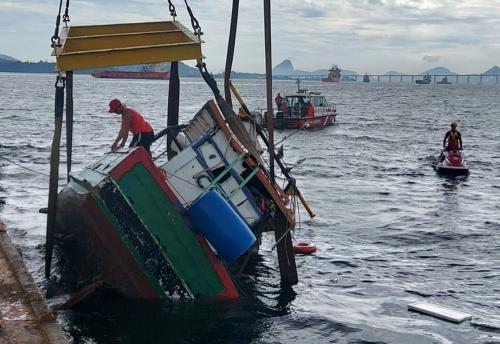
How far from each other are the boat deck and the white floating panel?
240 inches

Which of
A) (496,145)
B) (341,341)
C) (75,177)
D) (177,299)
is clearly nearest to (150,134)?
(75,177)

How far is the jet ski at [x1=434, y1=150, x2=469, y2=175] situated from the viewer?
24.9 m

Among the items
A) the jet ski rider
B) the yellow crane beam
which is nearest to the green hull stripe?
the yellow crane beam

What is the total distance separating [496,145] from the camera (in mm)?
39719

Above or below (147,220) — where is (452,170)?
below

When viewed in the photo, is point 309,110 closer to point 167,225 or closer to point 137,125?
point 137,125

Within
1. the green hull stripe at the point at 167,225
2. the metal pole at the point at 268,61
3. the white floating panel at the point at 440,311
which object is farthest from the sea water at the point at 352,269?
the metal pole at the point at 268,61

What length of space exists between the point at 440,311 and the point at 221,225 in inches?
Answer: 158

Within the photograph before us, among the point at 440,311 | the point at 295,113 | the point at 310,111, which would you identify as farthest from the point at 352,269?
the point at 310,111

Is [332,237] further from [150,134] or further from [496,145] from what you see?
[496,145]

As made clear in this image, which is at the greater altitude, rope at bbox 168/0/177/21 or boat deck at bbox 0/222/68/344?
rope at bbox 168/0/177/21

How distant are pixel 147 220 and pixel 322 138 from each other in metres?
32.7

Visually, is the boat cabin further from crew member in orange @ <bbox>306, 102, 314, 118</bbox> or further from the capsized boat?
crew member in orange @ <bbox>306, 102, 314, 118</bbox>

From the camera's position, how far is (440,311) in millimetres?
10297
